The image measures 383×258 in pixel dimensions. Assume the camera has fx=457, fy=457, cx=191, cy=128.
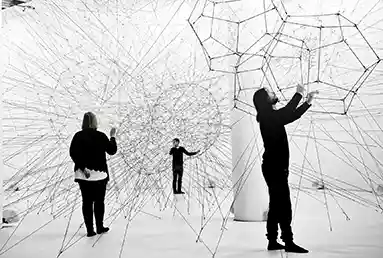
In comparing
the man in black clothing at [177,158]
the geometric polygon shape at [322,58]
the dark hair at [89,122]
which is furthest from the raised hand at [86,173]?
the geometric polygon shape at [322,58]

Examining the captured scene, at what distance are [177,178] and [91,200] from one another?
1.11m

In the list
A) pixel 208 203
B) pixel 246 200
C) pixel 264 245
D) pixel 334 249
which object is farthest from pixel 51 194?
pixel 334 249

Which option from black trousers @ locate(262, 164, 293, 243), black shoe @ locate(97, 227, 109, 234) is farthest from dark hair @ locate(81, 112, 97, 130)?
black trousers @ locate(262, 164, 293, 243)

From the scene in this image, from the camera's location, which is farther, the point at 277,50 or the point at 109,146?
the point at 277,50

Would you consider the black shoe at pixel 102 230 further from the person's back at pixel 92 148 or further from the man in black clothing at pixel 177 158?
the man in black clothing at pixel 177 158

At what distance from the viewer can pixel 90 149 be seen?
3.05 meters

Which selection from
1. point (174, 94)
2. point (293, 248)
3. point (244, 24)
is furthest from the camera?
point (174, 94)

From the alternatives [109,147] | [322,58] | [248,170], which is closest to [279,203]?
[248,170]

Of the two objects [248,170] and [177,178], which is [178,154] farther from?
[248,170]

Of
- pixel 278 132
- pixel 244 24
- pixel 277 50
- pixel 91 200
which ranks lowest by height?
pixel 91 200

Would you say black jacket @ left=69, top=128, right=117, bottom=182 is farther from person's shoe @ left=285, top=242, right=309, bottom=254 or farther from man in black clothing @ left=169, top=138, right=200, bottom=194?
person's shoe @ left=285, top=242, right=309, bottom=254

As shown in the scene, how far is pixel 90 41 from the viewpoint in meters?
3.96

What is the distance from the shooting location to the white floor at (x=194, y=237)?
8.27ft

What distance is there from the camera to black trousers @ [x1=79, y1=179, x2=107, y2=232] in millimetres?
3021
